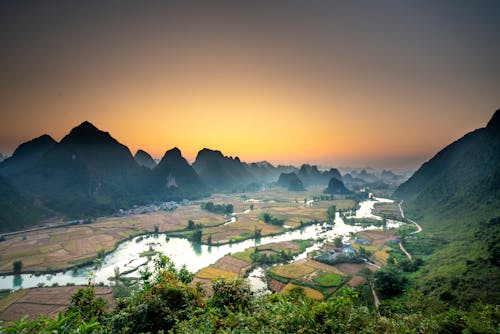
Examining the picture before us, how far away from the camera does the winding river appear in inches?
938

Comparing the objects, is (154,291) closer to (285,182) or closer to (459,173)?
(459,173)

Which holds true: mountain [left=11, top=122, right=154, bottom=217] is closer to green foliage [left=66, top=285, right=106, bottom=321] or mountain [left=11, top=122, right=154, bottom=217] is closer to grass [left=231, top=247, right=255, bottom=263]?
grass [left=231, top=247, right=255, bottom=263]

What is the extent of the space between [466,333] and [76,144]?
101m

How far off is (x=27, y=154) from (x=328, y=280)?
109282 mm

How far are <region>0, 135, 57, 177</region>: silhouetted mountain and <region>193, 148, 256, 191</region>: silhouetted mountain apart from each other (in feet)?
206

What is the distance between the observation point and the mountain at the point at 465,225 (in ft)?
53.9

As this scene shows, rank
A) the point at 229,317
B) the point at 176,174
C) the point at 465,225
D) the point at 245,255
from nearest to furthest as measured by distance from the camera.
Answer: the point at 229,317, the point at 245,255, the point at 465,225, the point at 176,174

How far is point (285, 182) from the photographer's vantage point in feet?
442

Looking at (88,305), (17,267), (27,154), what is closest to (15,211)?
(17,267)

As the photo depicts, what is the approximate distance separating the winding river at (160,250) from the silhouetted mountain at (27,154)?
71.4m

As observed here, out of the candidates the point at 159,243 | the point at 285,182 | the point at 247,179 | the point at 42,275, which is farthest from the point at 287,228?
the point at 247,179

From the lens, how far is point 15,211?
1731 inches

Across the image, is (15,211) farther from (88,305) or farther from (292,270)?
(88,305)

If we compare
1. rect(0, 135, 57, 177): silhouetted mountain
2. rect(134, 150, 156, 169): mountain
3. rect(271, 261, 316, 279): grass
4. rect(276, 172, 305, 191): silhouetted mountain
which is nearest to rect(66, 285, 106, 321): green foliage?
rect(271, 261, 316, 279): grass
